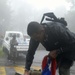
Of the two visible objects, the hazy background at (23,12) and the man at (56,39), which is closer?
the man at (56,39)

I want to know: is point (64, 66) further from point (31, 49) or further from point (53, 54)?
point (31, 49)

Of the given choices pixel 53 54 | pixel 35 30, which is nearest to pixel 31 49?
pixel 53 54

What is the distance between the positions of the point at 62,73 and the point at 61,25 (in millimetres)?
677

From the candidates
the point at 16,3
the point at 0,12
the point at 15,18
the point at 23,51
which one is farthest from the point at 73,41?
the point at 16,3

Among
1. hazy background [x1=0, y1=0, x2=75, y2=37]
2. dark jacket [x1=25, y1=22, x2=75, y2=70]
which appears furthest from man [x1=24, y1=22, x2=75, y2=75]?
hazy background [x1=0, y1=0, x2=75, y2=37]

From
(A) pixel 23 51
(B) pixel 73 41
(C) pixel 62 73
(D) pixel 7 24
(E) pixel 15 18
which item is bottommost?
(E) pixel 15 18

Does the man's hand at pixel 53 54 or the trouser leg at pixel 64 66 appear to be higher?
the man's hand at pixel 53 54

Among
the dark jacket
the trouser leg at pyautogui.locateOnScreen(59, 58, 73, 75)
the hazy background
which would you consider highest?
the dark jacket

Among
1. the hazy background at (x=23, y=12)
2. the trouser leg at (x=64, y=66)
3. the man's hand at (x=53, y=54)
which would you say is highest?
the man's hand at (x=53, y=54)

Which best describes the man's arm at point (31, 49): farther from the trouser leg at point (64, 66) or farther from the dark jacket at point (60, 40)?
the trouser leg at point (64, 66)

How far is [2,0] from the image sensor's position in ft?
201

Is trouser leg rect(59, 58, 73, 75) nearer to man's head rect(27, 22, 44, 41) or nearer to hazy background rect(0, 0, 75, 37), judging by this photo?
man's head rect(27, 22, 44, 41)

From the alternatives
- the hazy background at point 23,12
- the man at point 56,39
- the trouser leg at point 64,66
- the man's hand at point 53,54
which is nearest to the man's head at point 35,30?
the man at point 56,39

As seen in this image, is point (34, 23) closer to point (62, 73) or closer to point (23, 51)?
point (62, 73)
